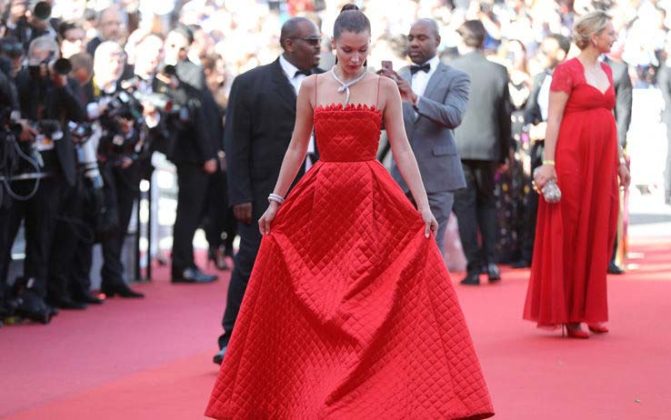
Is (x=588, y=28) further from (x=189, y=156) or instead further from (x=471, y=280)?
(x=189, y=156)

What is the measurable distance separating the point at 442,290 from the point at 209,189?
27.9ft

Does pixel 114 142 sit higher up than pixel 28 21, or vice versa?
pixel 28 21

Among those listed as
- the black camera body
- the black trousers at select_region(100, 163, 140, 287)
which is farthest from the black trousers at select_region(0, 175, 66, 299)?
the black trousers at select_region(100, 163, 140, 287)

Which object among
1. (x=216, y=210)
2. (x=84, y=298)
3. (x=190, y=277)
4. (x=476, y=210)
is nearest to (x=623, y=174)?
(x=476, y=210)

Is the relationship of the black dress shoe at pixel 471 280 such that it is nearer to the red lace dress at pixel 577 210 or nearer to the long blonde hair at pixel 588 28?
the red lace dress at pixel 577 210

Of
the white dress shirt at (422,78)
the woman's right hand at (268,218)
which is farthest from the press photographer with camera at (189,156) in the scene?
the woman's right hand at (268,218)

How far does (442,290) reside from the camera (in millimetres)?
6758

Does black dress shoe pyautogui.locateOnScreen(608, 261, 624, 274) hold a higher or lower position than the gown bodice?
lower

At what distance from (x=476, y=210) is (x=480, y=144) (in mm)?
635

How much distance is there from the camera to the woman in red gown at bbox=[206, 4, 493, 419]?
661 cm

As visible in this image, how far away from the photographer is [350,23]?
6844 mm

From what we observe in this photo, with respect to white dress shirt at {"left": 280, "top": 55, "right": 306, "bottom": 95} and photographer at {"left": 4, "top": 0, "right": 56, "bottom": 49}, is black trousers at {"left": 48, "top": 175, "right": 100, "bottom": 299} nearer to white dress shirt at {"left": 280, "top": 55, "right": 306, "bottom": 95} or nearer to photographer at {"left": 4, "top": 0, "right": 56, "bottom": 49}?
photographer at {"left": 4, "top": 0, "right": 56, "bottom": 49}

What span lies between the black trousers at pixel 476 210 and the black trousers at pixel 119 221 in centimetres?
276

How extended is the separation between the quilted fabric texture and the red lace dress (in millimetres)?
3274
